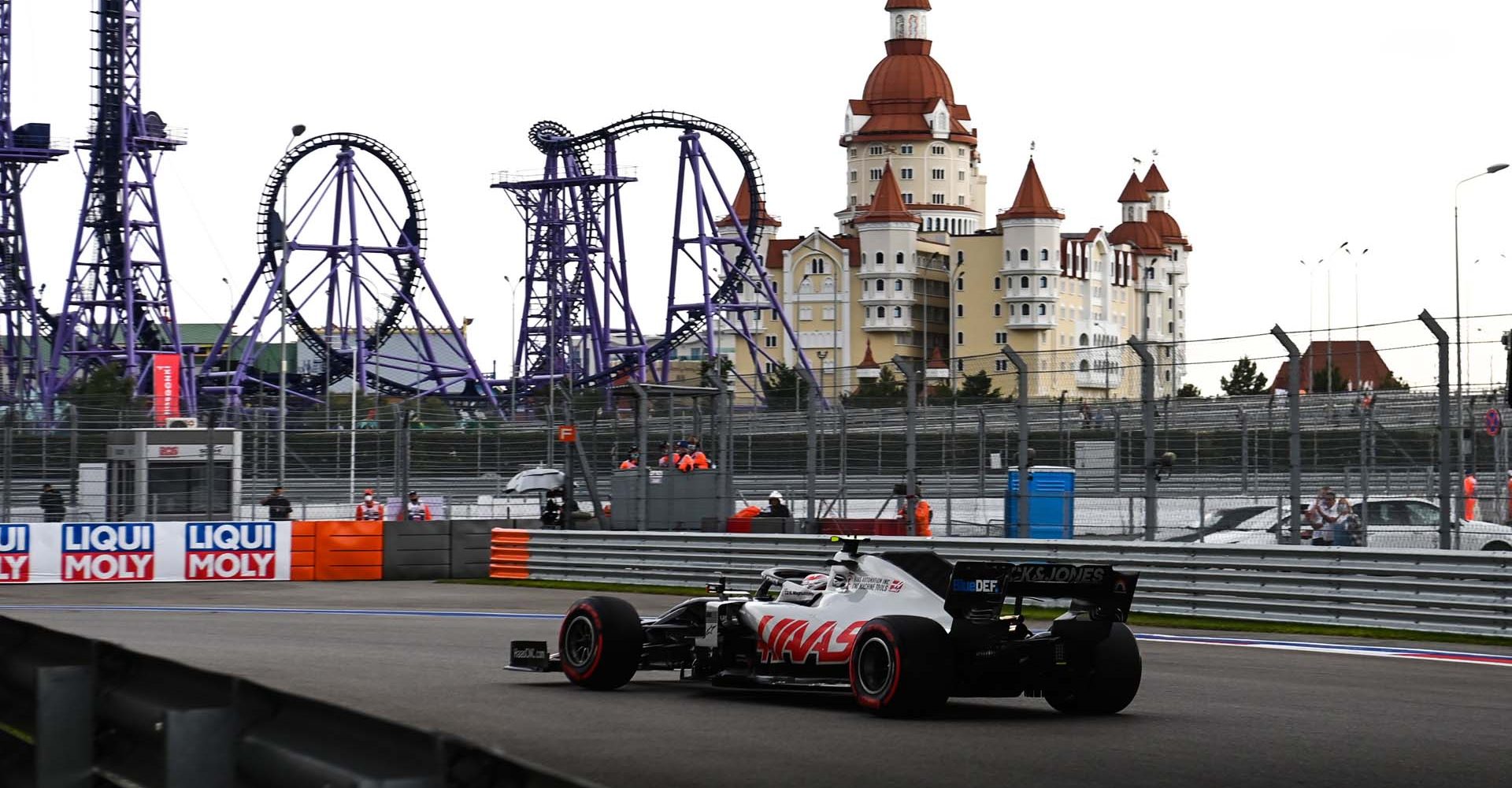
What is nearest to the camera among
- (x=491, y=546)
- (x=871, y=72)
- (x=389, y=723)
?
(x=389, y=723)

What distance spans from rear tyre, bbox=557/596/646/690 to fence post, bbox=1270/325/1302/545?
8.12 m

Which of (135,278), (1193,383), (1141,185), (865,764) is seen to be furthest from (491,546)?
(1141,185)

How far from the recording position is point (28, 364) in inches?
2746

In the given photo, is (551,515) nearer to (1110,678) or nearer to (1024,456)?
(1024,456)

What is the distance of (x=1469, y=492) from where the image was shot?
657 inches

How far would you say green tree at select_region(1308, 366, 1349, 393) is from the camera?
55.0ft

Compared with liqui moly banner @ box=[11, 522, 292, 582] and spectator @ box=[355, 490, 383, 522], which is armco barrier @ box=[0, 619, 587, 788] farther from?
spectator @ box=[355, 490, 383, 522]

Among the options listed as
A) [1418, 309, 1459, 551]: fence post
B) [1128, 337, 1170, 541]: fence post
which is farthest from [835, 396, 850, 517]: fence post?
[1418, 309, 1459, 551]: fence post

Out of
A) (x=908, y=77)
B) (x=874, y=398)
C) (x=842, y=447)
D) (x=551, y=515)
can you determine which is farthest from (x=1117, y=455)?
(x=908, y=77)

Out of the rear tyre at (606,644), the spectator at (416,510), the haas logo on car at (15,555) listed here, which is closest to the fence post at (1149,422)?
the rear tyre at (606,644)

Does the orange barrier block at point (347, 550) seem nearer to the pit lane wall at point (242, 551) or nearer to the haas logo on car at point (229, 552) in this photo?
the pit lane wall at point (242, 551)

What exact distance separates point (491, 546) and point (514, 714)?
54.9 feet

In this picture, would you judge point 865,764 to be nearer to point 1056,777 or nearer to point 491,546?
point 1056,777

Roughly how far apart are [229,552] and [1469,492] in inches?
615
